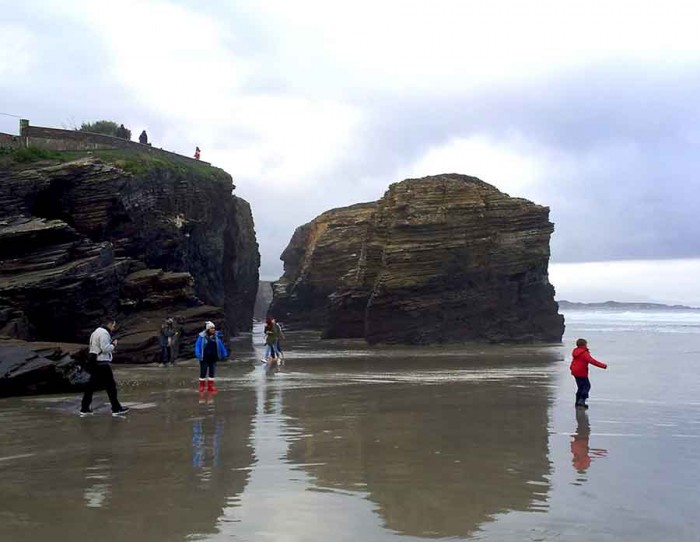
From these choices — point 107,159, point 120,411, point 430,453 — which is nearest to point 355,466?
point 430,453

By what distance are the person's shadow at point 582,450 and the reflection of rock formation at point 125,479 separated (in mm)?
3825

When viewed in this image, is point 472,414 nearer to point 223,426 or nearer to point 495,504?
point 223,426

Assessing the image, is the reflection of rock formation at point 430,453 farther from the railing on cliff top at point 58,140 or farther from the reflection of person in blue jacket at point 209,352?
the railing on cliff top at point 58,140

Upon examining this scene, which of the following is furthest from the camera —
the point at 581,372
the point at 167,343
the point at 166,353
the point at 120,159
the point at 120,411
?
the point at 120,159

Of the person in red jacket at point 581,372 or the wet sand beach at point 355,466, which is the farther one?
the person in red jacket at point 581,372

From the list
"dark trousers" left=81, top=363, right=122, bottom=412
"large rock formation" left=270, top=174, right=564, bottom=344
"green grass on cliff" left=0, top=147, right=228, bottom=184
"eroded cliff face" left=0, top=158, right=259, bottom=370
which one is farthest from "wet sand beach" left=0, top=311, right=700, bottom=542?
"large rock formation" left=270, top=174, right=564, bottom=344

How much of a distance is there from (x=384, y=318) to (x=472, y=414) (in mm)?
34693

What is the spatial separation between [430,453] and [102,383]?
694 cm

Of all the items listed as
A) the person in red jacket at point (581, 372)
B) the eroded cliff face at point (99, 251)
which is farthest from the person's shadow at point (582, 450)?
the eroded cliff face at point (99, 251)

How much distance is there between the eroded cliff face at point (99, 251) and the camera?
25.5 metres

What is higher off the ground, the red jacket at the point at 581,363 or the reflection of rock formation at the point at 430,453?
the red jacket at the point at 581,363

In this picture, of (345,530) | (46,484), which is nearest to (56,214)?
(46,484)

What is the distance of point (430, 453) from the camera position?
8.95 meters

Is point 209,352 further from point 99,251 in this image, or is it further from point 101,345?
point 99,251
